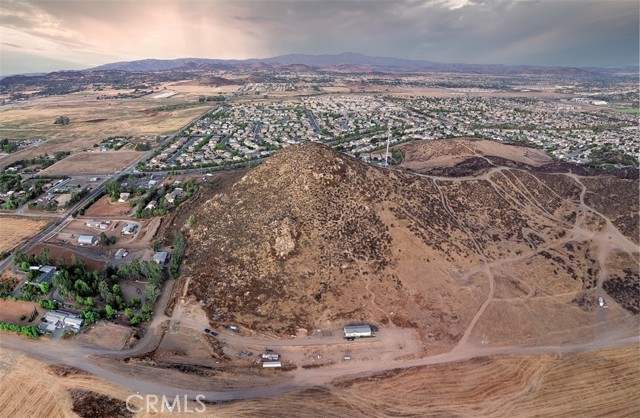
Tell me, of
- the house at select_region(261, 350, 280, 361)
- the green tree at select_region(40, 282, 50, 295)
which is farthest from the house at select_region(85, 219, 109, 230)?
the house at select_region(261, 350, 280, 361)

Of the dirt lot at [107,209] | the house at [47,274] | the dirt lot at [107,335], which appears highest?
the dirt lot at [107,209]

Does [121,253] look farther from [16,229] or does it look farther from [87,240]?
[16,229]

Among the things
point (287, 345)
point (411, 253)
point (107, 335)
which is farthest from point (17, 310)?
point (411, 253)

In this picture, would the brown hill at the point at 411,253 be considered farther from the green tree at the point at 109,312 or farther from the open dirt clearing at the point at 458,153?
the open dirt clearing at the point at 458,153

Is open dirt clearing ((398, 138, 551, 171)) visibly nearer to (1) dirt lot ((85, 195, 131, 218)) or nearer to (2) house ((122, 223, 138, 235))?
(2) house ((122, 223, 138, 235))

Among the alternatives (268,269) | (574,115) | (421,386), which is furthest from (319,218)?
(574,115)

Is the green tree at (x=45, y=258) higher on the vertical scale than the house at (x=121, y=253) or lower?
higher

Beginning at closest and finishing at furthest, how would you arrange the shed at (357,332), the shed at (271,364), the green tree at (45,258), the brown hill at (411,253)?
the shed at (271,364) → the shed at (357,332) → the brown hill at (411,253) → the green tree at (45,258)

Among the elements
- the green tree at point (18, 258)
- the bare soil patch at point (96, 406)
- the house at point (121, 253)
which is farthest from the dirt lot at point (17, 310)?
the bare soil patch at point (96, 406)
